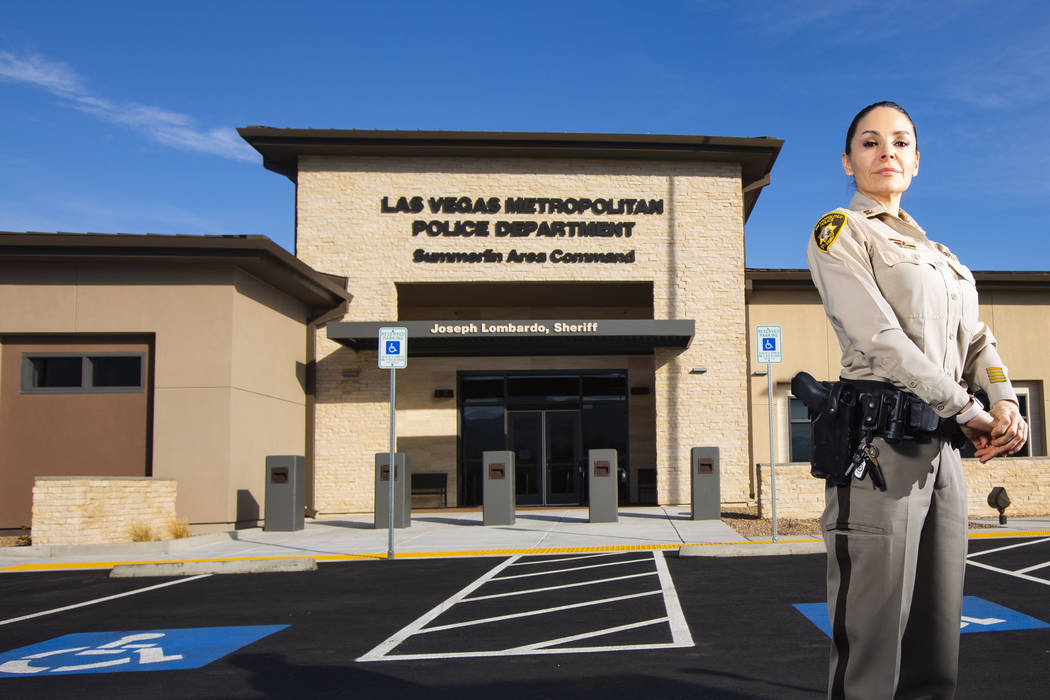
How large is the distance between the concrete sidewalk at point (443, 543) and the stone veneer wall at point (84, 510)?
1.12 feet

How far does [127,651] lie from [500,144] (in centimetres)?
1469

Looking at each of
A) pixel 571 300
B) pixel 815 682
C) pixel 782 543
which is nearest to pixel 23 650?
pixel 815 682

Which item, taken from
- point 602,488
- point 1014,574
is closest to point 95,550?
point 602,488

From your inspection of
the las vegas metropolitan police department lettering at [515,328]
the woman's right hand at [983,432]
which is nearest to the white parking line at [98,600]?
the woman's right hand at [983,432]

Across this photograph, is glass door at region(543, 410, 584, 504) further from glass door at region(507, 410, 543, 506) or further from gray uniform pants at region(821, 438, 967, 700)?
gray uniform pants at region(821, 438, 967, 700)

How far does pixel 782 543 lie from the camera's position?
11.1 meters

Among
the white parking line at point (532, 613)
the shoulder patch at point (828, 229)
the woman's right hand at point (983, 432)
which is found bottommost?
the white parking line at point (532, 613)

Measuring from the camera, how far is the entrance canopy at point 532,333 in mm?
17906

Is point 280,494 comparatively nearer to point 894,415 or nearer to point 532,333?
point 532,333

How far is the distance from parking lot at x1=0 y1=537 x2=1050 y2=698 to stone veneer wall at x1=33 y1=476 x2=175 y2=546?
94.9 inches

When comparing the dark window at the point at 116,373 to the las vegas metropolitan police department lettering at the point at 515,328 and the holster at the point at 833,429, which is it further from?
the holster at the point at 833,429

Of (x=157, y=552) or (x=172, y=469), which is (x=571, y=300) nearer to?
(x=172, y=469)

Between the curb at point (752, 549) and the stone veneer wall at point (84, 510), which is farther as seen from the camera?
the stone veneer wall at point (84, 510)

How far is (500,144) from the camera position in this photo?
1931 cm
